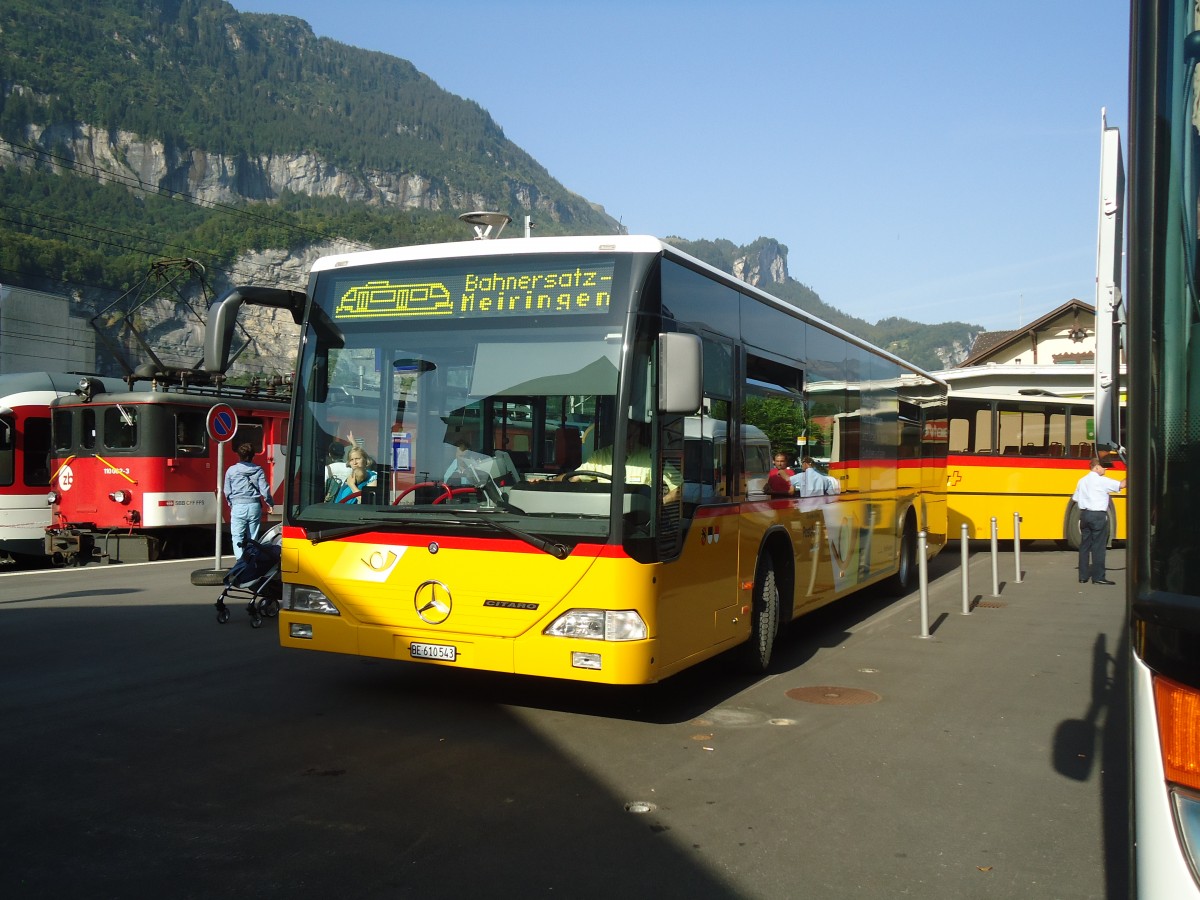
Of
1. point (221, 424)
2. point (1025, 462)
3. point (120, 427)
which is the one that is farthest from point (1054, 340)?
point (221, 424)

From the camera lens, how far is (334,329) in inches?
299

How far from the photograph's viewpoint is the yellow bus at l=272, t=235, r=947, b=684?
22.0ft

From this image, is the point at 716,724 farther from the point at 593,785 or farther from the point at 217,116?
the point at 217,116

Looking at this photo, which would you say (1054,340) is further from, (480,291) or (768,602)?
(480,291)

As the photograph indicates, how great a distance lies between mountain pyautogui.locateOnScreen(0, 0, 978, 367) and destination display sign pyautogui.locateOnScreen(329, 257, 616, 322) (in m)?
58.2

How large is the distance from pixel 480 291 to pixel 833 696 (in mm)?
3950

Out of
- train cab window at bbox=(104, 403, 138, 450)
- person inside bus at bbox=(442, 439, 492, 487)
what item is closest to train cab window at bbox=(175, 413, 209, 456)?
train cab window at bbox=(104, 403, 138, 450)

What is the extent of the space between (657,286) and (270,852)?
3.86 m

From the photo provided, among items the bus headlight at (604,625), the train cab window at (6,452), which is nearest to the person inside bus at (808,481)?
the bus headlight at (604,625)

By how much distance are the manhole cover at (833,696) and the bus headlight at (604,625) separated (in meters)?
2.14

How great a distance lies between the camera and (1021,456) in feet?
74.8

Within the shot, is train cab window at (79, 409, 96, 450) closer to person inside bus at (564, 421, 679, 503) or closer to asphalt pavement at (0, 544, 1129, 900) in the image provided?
asphalt pavement at (0, 544, 1129, 900)

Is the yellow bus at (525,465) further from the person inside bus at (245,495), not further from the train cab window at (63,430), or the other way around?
the train cab window at (63,430)

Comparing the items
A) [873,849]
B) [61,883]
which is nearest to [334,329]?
[61,883]
